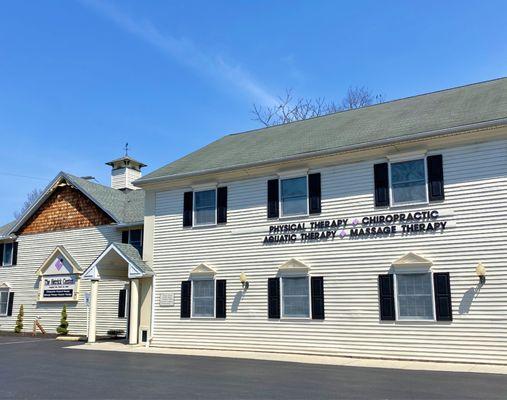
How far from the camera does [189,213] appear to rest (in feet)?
63.3

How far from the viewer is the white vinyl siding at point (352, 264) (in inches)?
549

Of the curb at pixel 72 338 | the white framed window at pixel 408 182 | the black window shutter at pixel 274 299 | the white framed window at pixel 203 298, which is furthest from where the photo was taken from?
the curb at pixel 72 338

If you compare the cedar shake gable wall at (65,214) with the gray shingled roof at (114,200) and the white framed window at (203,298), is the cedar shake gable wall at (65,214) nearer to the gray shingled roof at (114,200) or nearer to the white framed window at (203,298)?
the gray shingled roof at (114,200)

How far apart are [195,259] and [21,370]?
701 centimetres

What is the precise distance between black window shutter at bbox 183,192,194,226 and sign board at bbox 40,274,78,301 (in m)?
8.73

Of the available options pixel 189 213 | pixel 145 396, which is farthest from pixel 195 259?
pixel 145 396

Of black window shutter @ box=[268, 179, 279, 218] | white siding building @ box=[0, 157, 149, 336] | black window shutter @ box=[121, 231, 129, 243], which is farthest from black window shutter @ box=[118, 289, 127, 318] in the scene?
black window shutter @ box=[268, 179, 279, 218]

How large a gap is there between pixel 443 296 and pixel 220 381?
6569 mm

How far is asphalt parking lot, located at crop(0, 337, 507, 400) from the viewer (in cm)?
973

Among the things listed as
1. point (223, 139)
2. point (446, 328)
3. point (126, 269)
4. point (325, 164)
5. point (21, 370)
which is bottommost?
point (21, 370)

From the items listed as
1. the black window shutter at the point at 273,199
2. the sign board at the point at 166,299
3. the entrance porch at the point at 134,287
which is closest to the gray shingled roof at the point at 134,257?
the entrance porch at the point at 134,287

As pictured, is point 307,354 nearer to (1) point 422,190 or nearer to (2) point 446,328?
(2) point 446,328

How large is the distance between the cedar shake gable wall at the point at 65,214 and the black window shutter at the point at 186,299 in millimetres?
6997

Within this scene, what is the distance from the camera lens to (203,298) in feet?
61.1
